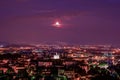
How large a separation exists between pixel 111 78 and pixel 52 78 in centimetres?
346

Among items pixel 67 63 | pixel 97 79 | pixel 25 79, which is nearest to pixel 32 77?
pixel 25 79

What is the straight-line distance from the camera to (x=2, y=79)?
19859mm

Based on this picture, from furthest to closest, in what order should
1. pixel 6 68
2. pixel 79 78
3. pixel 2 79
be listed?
pixel 6 68
pixel 79 78
pixel 2 79

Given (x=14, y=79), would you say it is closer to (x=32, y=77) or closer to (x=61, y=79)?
(x=32, y=77)

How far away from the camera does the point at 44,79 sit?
2055 centimetres

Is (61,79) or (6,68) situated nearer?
(61,79)

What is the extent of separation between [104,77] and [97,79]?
1086 mm

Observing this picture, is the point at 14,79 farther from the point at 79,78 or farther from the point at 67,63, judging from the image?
the point at 67,63

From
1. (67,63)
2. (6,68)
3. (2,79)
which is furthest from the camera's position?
(67,63)

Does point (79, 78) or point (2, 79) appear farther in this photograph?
point (79, 78)

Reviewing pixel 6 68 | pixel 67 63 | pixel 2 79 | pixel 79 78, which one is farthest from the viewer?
pixel 67 63

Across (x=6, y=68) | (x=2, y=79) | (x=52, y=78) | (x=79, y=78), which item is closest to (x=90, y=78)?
(x=79, y=78)

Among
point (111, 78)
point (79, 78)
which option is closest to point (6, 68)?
point (79, 78)

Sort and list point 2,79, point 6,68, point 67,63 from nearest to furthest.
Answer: point 2,79 → point 6,68 → point 67,63
